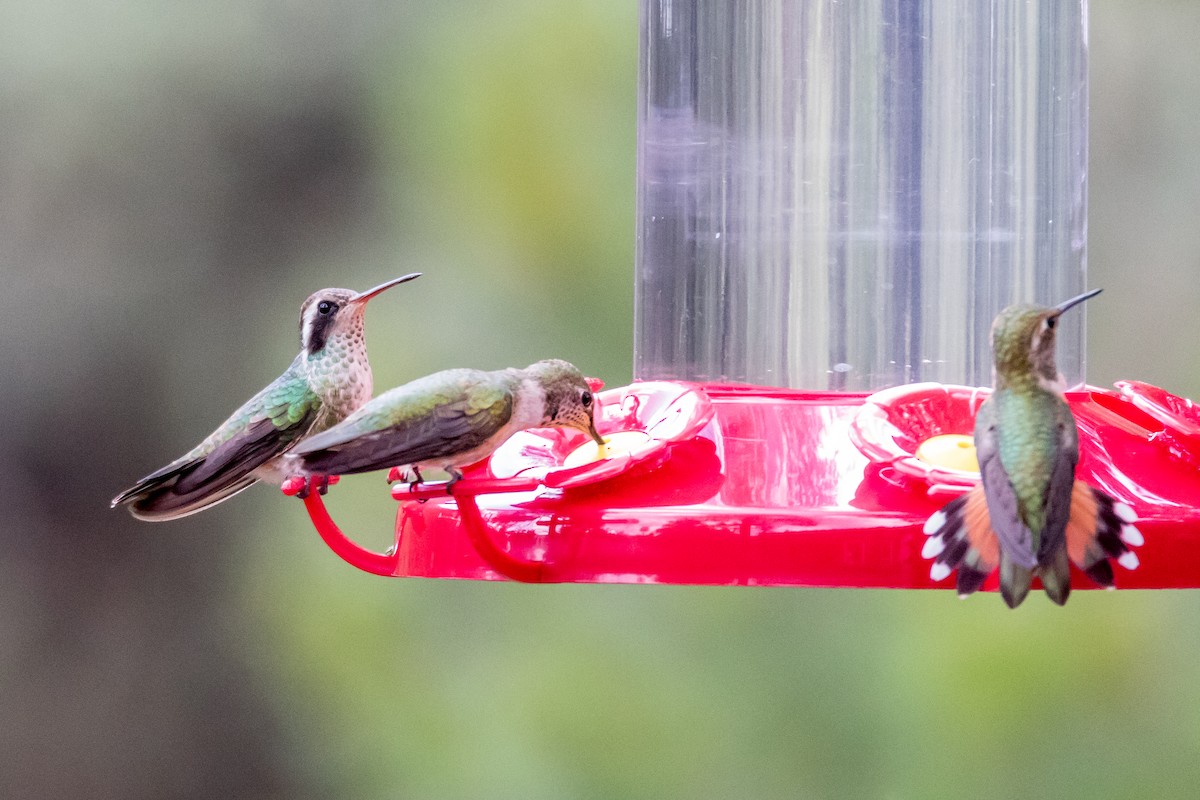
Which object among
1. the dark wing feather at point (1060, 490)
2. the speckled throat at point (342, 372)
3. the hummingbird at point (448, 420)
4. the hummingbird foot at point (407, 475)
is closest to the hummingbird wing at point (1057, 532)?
the dark wing feather at point (1060, 490)

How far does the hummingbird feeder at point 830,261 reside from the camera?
2.36 m

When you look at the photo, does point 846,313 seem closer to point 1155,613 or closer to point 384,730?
point 1155,613

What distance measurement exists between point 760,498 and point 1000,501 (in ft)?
1.14

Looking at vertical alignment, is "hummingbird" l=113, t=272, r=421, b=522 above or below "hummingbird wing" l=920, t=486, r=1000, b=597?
above

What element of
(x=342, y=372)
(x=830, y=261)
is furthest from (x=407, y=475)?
(x=830, y=261)

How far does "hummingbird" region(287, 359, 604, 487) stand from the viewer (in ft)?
7.34

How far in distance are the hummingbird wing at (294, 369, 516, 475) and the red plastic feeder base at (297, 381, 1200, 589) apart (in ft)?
0.25

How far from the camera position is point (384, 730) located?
6.80m

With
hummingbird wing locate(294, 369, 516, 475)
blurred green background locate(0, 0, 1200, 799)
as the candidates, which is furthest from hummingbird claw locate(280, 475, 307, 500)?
blurred green background locate(0, 0, 1200, 799)

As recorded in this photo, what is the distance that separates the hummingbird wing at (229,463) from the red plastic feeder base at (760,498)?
0.29 metres

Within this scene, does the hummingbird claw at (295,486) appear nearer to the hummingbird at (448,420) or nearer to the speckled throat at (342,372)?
the hummingbird at (448,420)

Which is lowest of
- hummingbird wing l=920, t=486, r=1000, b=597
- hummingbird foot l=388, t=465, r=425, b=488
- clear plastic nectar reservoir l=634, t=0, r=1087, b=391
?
hummingbird wing l=920, t=486, r=1000, b=597

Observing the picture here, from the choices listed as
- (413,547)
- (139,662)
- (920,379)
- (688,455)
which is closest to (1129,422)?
(920,379)

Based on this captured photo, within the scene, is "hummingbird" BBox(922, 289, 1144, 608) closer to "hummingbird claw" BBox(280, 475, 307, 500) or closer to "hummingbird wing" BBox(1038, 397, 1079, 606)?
"hummingbird wing" BBox(1038, 397, 1079, 606)
